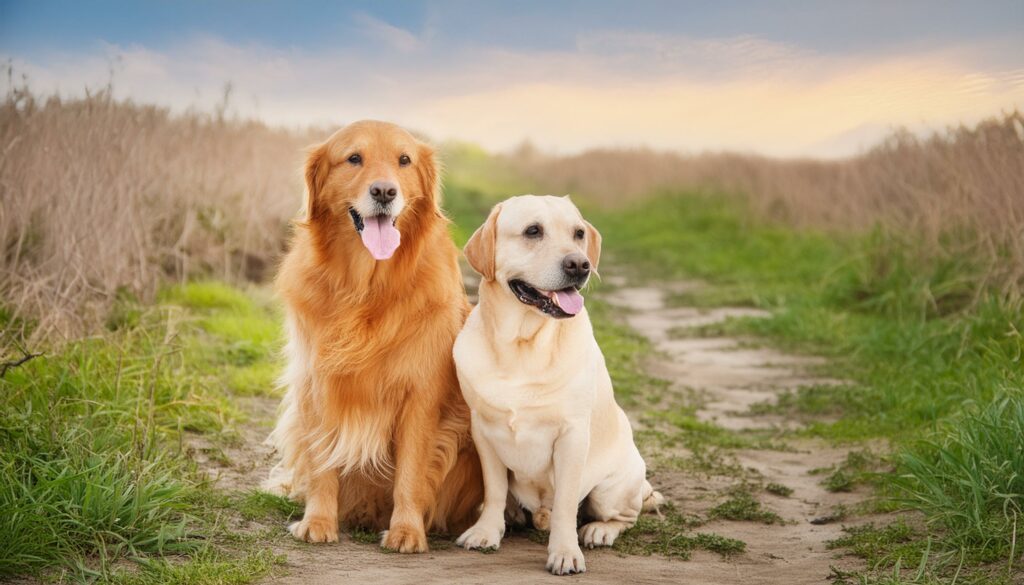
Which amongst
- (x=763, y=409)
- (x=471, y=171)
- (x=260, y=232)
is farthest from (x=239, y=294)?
(x=471, y=171)

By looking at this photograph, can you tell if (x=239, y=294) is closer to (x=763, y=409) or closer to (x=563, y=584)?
(x=763, y=409)

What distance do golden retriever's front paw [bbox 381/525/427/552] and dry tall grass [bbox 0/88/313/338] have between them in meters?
2.41

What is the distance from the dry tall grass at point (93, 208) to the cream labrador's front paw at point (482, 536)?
2.61 m

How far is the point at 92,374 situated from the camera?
4.84m

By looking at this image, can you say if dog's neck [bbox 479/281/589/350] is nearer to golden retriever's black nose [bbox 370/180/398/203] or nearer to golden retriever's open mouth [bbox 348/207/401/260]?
golden retriever's open mouth [bbox 348/207/401/260]

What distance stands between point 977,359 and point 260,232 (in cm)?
664

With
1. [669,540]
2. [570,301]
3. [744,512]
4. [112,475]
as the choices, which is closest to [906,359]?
[744,512]

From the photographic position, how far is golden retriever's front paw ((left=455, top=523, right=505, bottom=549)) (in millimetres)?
3809

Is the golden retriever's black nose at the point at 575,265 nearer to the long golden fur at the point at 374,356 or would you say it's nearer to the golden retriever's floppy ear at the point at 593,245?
the golden retriever's floppy ear at the point at 593,245

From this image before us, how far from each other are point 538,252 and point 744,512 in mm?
1659

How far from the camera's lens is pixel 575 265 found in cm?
362

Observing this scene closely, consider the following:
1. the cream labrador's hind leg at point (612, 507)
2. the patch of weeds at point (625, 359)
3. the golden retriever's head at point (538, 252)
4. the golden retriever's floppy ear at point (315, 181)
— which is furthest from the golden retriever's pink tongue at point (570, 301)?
the patch of weeds at point (625, 359)

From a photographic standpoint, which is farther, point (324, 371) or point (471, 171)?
point (471, 171)

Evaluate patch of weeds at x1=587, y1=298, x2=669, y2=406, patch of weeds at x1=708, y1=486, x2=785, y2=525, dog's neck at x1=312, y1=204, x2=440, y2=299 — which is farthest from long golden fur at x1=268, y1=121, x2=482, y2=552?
patch of weeds at x1=587, y1=298, x2=669, y2=406
